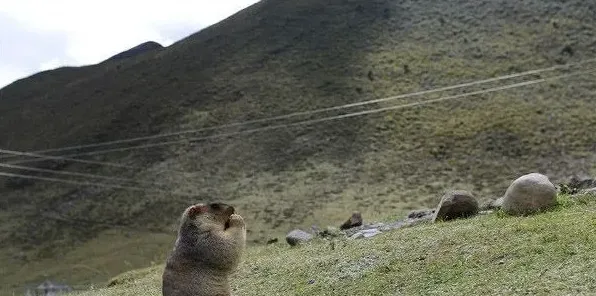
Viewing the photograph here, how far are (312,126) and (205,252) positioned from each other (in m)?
37.8

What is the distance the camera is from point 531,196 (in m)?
12.9

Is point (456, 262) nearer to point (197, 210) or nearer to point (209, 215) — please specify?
point (209, 215)

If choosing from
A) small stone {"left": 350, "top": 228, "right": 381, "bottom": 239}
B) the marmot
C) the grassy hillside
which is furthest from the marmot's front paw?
small stone {"left": 350, "top": 228, "right": 381, "bottom": 239}

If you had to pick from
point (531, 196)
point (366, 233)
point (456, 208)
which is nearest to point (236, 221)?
point (531, 196)

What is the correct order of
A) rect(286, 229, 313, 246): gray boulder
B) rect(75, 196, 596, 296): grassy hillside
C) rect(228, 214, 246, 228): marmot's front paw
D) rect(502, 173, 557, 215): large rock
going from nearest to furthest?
rect(228, 214, 246, 228): marmot's front paw
rect(75, 196, 596, 296): grassy hillside
rect(502, 173, 557, 215): large rock
rect(286, 229, 313, 246): gray boulder

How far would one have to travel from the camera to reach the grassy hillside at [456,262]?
9039 mm

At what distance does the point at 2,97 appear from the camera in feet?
259

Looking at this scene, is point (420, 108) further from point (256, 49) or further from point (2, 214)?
point (2, 214)

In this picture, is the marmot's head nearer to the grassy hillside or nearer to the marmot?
the marmot

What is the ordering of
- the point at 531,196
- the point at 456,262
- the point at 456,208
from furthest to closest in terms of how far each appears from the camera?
the point at 456,208 < the point at 531,196 < the point at 456,262

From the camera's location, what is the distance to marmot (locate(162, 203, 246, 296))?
873cm

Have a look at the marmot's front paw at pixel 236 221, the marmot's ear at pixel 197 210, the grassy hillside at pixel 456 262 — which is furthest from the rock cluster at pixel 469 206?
the marmot's ear at pixel 197 210

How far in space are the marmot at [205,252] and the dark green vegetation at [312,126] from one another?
2531 centimetres

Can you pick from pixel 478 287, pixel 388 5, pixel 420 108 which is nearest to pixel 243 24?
pixel 388 5
